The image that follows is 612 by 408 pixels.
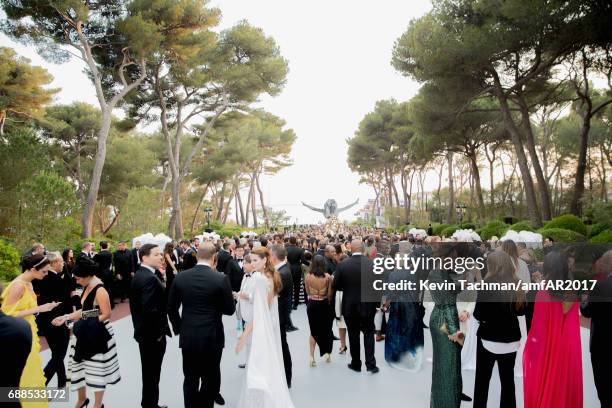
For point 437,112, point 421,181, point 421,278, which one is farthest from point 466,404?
point 421,181

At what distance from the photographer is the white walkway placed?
411 centimetres

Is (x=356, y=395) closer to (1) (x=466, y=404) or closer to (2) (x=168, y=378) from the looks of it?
(1) (x=466, y=404)

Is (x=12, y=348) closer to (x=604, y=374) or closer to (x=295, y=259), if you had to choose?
(x=604, y=374)

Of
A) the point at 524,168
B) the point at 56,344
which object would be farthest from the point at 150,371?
the point at 524,168

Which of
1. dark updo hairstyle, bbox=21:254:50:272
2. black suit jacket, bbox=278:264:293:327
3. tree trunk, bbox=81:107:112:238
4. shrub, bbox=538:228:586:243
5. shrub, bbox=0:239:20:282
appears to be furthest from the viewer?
tree trunk, bbox=81:107:112:238

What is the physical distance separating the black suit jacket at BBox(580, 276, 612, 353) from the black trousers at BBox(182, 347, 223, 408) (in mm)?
2952

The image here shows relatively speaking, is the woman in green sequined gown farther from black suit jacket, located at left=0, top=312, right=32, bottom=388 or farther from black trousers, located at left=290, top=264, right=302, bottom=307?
black trousers, located at left=290, top=264, right=302, bottom=307

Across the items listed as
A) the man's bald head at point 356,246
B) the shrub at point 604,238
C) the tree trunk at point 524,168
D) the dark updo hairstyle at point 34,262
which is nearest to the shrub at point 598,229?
the shrub at point 604,238

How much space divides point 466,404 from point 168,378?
323 cm

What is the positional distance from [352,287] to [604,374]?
257 centimetres

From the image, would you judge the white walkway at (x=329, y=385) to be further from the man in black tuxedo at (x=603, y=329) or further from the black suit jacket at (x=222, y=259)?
the black suit jacket at (x=222, y=259)

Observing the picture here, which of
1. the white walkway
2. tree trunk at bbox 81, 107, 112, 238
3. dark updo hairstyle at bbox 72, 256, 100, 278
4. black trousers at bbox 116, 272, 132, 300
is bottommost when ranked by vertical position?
the white walkway

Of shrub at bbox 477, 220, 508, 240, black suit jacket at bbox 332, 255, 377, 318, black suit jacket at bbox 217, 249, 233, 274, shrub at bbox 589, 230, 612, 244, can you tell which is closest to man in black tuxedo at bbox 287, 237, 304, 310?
black suit jacket at bbox 217, 249, 233, 274

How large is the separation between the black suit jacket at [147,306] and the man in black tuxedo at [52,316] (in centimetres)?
128
